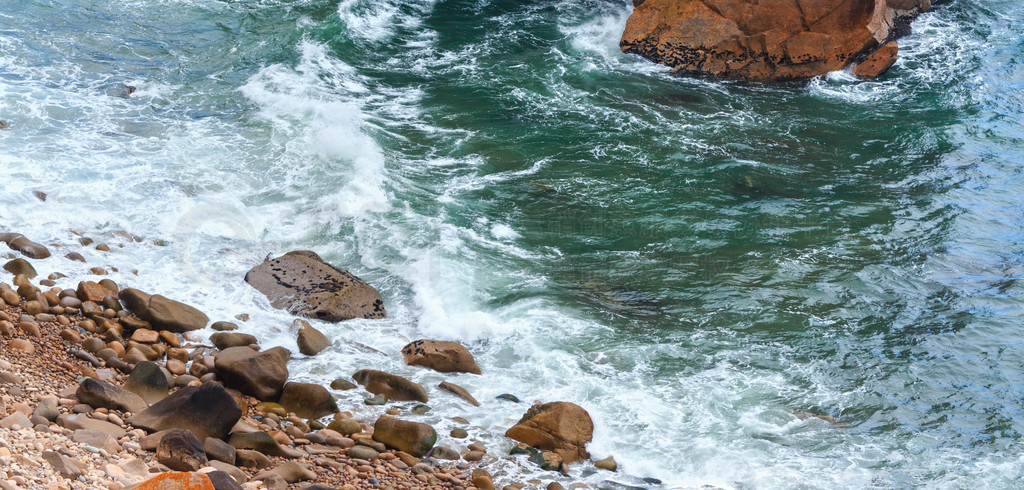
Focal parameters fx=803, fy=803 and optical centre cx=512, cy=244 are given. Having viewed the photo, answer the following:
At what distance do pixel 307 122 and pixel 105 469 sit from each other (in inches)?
369

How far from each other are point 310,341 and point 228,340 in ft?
2.66

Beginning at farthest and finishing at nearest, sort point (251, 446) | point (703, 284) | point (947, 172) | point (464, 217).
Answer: point (947, 172) < point (464, 217) < point (703, 284) < point (251, 446)

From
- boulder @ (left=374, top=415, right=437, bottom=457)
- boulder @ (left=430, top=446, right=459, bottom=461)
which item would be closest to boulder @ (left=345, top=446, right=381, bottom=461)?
boulder @ (left=374, top=415, right=437, bottom=457)

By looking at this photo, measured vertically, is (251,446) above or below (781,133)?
below

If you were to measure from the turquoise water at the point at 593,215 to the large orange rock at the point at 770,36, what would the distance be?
0.65m

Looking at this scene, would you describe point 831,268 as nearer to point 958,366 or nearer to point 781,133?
point 958,366

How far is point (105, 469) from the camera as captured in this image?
17.6 ft

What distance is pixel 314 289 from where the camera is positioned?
9328mm

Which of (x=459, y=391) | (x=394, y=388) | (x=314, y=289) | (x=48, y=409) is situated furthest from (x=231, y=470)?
(x=314, y=289)

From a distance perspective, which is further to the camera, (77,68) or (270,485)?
(77,68)

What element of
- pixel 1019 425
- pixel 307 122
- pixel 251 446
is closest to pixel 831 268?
pixel 1019 425

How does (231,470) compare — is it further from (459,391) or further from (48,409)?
(459,391)

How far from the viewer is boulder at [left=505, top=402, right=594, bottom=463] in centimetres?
734

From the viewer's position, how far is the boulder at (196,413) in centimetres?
618
